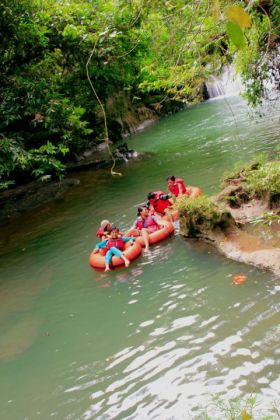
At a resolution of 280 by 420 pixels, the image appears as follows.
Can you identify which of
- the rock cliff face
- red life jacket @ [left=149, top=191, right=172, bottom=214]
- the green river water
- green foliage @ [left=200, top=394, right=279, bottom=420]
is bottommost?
green foliage @ [left=200, top=394, right=279, bottom=420]

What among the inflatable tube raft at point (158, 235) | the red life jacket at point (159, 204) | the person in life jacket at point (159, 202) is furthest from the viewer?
the red life jacket at point (159, 204)

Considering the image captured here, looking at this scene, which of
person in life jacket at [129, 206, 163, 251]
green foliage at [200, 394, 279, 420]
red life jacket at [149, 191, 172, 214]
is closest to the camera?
green foliage at [200, 394, 279, 420]

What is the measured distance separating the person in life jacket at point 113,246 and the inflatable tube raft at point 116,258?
0.27 ft

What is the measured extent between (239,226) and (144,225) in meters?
2.34

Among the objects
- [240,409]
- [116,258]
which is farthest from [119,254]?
[240,409]

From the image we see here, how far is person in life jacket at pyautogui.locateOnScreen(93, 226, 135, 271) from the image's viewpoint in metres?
8.65

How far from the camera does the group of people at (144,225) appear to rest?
29.7 ft

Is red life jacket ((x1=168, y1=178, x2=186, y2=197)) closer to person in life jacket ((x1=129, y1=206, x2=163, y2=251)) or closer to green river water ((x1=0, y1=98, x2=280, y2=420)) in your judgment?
green river water ((x1=0, y1=98, x2=280, y2=420))

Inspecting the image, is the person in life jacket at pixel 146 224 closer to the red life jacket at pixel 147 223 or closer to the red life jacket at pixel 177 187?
the red life jacket at pixel 147 223

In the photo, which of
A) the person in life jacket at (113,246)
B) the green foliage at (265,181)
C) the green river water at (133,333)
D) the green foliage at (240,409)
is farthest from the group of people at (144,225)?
the green foliage at (240,409)

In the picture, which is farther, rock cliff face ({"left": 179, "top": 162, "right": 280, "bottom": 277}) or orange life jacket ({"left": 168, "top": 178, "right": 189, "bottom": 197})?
orange life jacket ({"left": 168, "top": 178, "right": 189, "bottom": 197})

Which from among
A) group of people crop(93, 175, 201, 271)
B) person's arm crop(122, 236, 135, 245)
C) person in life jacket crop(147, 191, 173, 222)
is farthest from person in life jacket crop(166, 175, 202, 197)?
person's arm crop(122, 236, 135, 245)

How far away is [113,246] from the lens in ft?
29.6

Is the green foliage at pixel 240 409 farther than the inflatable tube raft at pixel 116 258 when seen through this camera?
No
